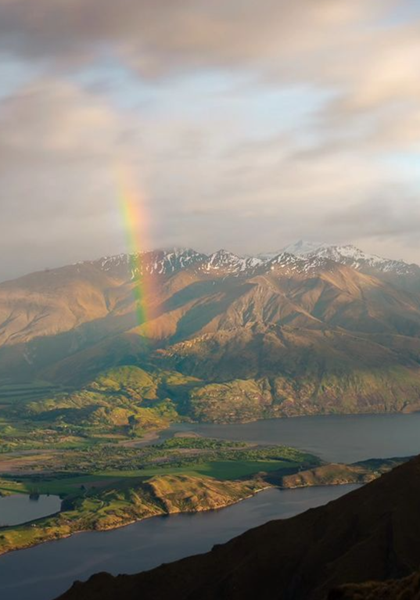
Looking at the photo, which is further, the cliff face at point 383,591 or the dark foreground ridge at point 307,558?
the dark foreground ridge at point 307,558

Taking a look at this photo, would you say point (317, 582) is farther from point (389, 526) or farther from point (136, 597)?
point (136, 597)

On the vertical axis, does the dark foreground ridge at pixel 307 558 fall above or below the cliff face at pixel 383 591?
below

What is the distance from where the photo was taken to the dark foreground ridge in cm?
15162

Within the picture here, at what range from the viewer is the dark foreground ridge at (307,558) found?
152 meters

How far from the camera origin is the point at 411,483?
6880 inches

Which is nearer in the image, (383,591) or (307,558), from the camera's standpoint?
(383,591)

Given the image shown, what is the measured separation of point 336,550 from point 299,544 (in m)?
10.7

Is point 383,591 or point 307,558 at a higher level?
point 383,591

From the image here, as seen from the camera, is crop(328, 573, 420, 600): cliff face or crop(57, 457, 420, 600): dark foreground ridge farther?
crop(57, 457, 420, 600): dark foreground ridge

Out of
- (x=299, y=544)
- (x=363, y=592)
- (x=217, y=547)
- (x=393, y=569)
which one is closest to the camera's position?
(x=363, y=592)

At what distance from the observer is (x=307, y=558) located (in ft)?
534

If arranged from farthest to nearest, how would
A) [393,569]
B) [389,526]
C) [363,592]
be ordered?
[389,526]
[393,569]
[363,592]

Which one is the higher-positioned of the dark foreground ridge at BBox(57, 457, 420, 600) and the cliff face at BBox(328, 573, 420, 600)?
the cliff face at BBox(328, 573, 420, 600)

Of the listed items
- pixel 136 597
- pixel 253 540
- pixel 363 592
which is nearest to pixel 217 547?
pixel 253 540
